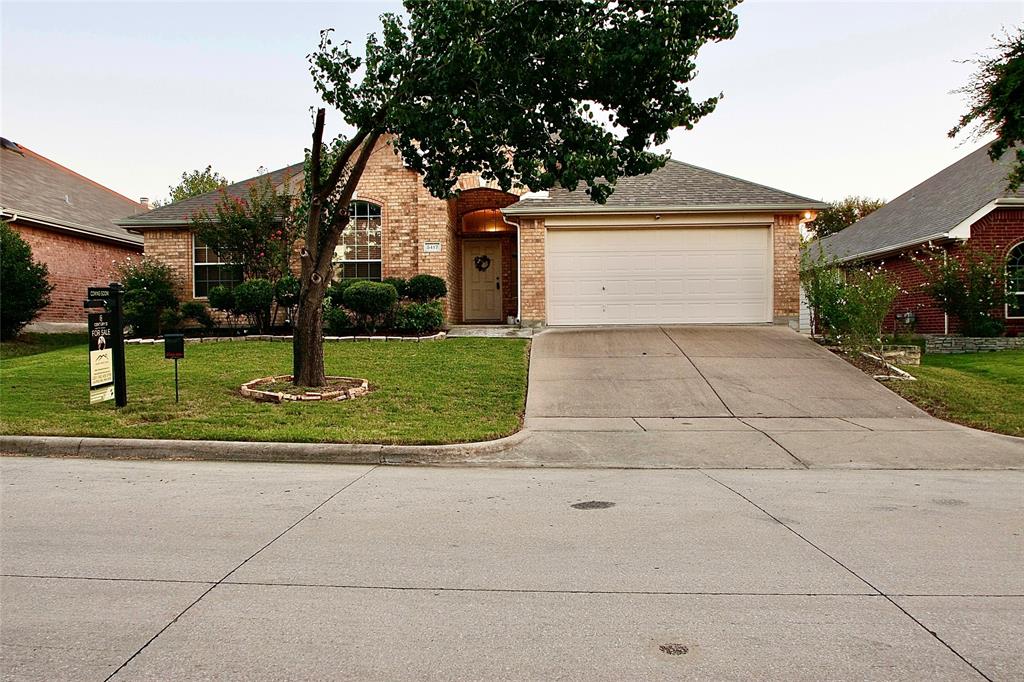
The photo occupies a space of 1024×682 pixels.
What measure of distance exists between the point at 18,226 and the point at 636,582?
22.0 meters

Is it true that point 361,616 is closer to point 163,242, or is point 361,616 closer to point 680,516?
point 680,516

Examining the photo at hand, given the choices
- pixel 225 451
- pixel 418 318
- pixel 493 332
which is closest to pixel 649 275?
pixel 493 332

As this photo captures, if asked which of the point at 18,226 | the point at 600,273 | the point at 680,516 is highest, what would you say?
the point at 18,226

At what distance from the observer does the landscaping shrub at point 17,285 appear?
16891mm

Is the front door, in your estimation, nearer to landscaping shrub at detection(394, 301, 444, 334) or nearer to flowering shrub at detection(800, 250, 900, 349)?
landscaping shrub at detection(394, 301, 444, 334)

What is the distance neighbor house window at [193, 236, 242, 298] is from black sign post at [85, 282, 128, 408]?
934 centimetres

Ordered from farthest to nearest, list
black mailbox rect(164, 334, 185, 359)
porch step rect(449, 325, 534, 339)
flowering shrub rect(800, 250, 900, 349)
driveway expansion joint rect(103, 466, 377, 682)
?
porch step rect(449, 325, 534, 339), flowering shrub rect(800, 250, 900, 349), black mailbox rect(164, 334, 185, 359), driveway expansion joint rect(103, 466, 377, 682)

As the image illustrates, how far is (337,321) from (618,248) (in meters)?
7.20

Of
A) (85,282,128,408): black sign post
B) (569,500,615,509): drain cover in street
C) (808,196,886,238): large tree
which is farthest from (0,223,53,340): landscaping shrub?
(808,196,886,238): large tree

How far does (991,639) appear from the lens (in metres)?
3.37

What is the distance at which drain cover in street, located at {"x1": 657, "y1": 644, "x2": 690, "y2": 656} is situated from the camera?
3.21m

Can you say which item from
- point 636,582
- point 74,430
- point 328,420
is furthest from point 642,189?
point 636,582

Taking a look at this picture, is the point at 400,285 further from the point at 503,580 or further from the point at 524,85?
the point at 503,580

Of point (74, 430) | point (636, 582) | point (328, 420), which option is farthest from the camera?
point (328, 420)
